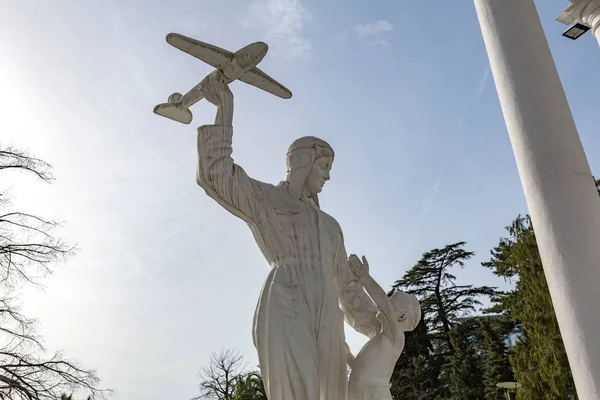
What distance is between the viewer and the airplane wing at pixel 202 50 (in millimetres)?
4922

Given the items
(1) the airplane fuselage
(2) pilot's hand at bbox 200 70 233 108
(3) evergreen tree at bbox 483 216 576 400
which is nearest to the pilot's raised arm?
(2) pilot's hand at bbox 200 70 233 108

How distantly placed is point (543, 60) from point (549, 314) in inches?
759

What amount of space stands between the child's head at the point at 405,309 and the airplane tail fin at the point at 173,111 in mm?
2715

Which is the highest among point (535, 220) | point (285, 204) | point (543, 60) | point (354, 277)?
point (543, 60)

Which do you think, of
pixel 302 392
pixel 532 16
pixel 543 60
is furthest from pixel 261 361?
pixel 532 16

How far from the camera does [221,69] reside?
5.27 meters

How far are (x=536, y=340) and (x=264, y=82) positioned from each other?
22445 millimetres

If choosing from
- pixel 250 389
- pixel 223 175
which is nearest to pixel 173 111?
pixel 223 175

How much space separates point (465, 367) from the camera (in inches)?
1592

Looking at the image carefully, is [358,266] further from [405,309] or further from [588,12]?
[588,12]

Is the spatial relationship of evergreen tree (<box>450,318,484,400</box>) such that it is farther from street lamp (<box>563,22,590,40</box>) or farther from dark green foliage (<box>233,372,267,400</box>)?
street lamp (<box>563,22,590,40</box>)

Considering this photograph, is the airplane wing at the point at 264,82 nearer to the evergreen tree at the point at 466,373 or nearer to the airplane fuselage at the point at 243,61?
the airplane fuselage at the point at 243,61

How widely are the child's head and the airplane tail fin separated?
2.71 metres

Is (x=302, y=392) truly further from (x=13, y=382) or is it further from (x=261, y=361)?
(x=13, y=382)
